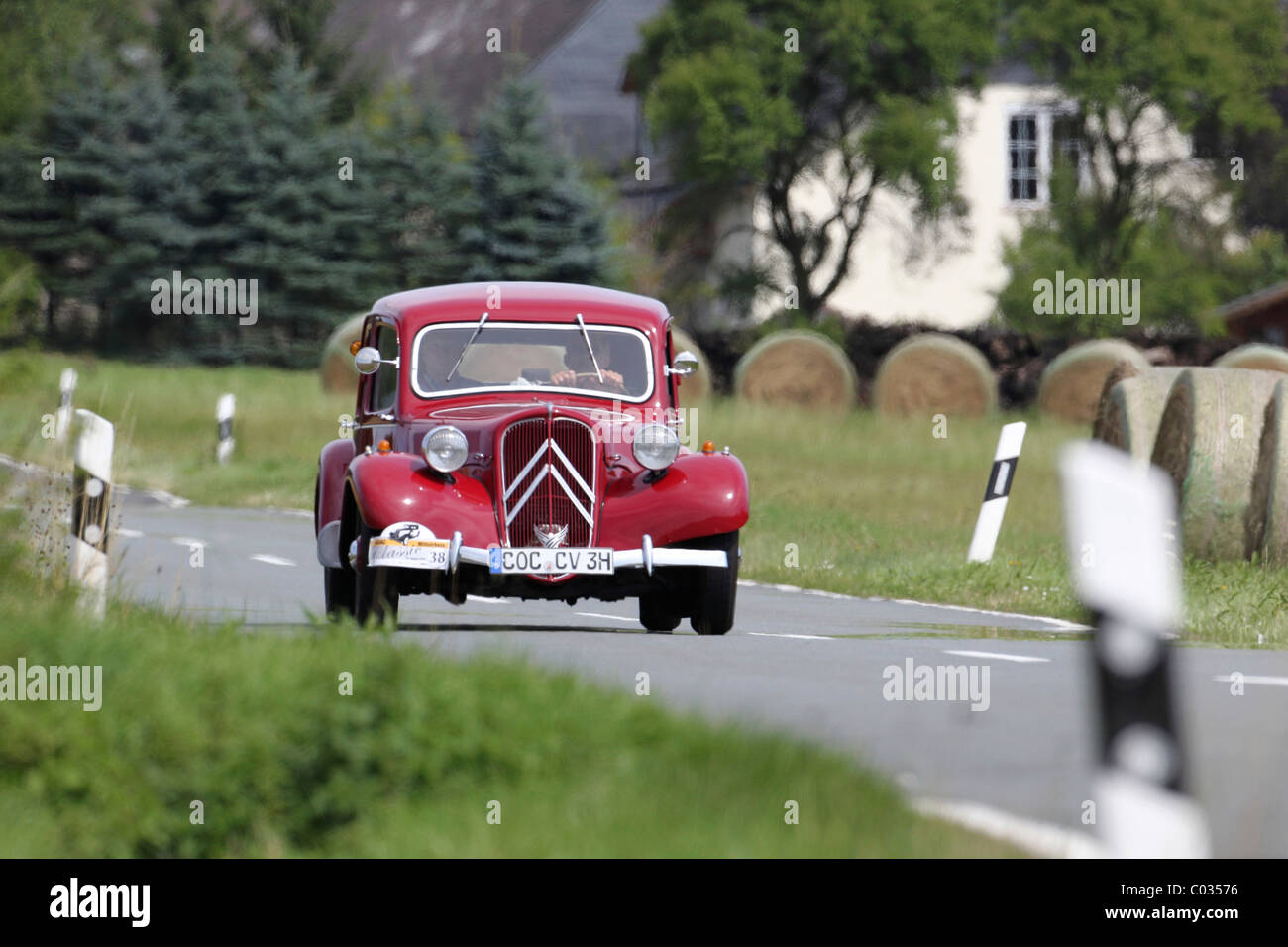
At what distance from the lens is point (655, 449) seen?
1170cm

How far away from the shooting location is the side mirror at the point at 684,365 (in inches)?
503

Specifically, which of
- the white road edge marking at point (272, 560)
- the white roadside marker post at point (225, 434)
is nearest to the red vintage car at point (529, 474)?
the white road edge marking at point (272, 560)

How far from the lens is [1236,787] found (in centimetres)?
657

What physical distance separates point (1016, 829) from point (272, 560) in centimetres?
1228

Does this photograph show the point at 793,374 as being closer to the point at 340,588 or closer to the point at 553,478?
the point at 340,588

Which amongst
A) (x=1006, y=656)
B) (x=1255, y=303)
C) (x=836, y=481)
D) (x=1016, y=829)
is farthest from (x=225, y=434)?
(x=1255, y=303)

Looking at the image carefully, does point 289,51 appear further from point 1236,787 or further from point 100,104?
point 1236,787

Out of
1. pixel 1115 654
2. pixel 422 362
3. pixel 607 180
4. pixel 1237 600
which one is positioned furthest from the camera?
pixel 607 180

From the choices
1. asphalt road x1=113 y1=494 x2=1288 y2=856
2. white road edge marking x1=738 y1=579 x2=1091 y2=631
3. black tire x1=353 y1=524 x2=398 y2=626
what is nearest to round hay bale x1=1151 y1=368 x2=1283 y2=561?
white road edge marking x1=738 y1=579 x2=1091 y2=631

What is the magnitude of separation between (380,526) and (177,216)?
130 feet

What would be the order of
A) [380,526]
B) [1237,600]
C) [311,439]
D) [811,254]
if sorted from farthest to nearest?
[811,254] < [311,439] < [1237,600] < [380,526]

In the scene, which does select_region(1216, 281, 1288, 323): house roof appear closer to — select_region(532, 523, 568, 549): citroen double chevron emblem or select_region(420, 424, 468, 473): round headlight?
select_region(532, 523, 568, 549): citroen double chevron emblem

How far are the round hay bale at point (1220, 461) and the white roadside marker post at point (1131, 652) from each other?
11.8 metres

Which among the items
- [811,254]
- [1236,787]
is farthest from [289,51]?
[1236,787]
